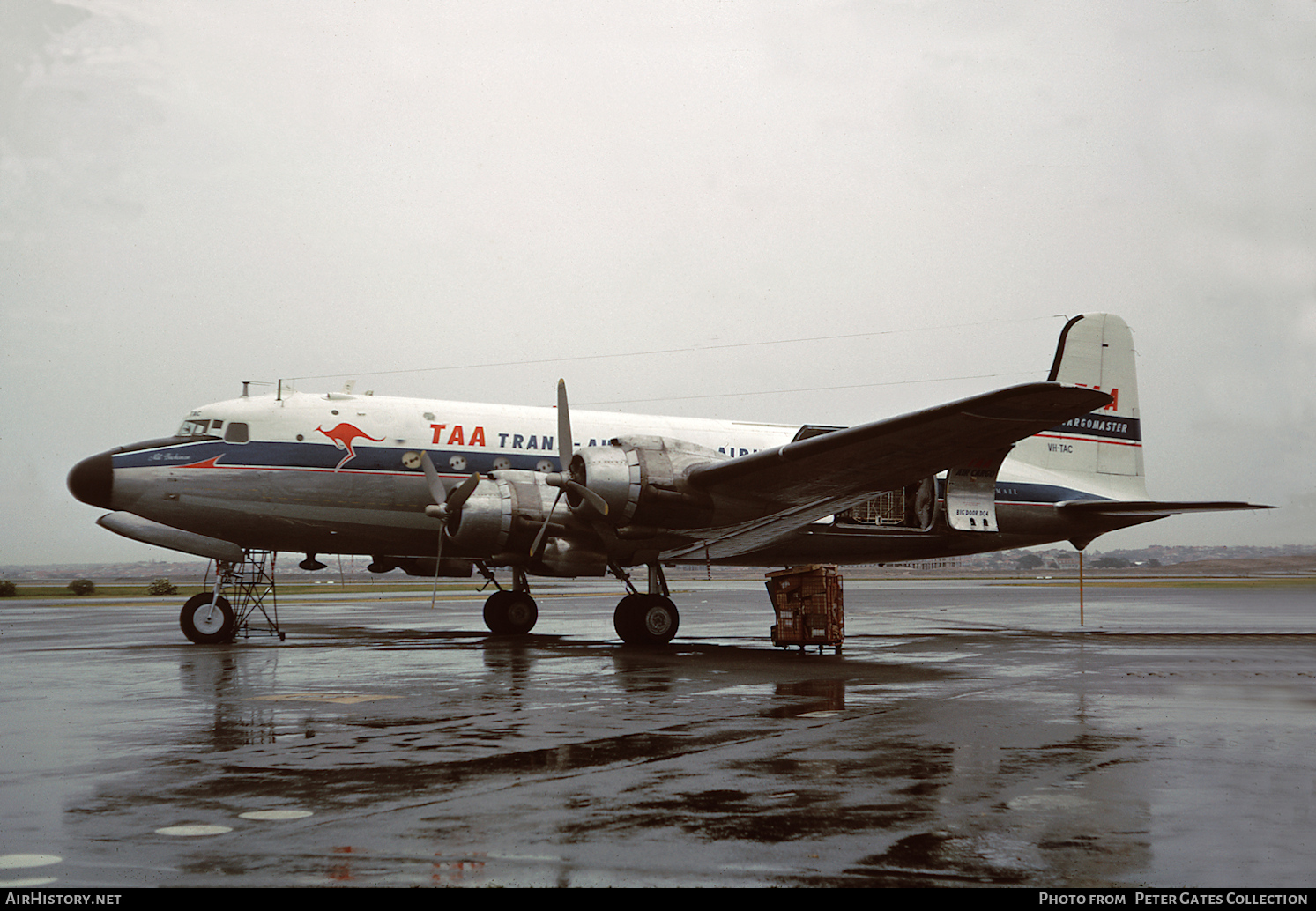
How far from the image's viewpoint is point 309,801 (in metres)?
6.41

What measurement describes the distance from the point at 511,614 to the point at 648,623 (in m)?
4.38

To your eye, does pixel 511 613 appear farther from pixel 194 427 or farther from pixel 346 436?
pixel 194 427

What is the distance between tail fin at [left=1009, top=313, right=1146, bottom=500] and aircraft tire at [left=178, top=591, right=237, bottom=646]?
17.9 metres

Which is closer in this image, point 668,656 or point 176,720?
point 176,720

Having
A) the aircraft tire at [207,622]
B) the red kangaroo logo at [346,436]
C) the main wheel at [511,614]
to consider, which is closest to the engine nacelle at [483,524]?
the red kangaroo logo at [346,436]

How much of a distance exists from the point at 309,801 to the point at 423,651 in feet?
40.0

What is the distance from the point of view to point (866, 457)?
56.0 ft

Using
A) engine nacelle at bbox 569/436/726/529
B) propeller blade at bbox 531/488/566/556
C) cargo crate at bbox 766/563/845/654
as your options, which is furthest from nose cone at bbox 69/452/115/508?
cargo crate at bbox 766/563/845/654

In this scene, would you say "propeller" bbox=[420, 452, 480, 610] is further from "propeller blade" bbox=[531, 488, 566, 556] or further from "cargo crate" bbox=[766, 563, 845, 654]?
"cargo crate" bbox=[766, 563, 845, 654]

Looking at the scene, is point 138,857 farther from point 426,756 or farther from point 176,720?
point 176,720

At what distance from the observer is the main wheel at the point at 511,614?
74.0ft

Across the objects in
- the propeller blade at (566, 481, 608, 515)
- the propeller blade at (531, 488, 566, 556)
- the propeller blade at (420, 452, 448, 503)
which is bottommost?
the propeller blade at (531, 488, 566, 556)

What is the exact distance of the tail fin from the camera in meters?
24.8
